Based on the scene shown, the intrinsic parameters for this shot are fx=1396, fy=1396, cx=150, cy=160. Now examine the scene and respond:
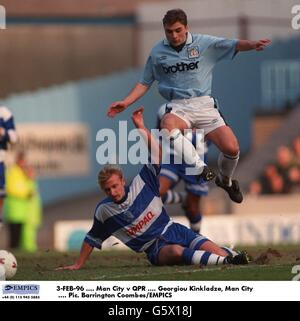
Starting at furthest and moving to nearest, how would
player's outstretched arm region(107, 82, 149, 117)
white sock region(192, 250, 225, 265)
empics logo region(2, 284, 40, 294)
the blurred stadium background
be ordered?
the blurred stadium background → white sock region(192, 250, 225, 265) → player's outstretched arm region(107, 82, 149, 117) → empics logo region(2, 284, 40, 294)

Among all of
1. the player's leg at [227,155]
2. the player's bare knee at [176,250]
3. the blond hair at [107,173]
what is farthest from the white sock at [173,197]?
Answer: the blond hair at [107,173]

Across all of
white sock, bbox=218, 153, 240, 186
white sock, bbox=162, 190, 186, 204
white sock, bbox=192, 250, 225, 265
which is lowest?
white sock, bbox=192, 250, 225, 265

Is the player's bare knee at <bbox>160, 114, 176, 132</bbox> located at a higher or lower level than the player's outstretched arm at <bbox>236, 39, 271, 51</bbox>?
lower

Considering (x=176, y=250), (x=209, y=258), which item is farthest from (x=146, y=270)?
(x=209, y=258)

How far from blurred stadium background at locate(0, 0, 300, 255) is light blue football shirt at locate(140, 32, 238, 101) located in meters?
7.52

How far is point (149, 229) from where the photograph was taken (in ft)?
39.9

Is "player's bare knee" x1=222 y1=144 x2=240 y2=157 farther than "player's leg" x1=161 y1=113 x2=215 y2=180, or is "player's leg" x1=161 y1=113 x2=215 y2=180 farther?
"player's bare knee" x1=222 y1=144 x2=240 y2=157

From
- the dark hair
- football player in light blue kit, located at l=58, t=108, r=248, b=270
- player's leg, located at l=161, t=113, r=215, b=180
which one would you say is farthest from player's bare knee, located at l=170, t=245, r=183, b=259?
the dark hair

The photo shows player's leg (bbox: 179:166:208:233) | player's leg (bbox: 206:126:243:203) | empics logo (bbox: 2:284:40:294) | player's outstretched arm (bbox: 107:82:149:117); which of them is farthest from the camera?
player's leg (bbox: 179:166:208:233)

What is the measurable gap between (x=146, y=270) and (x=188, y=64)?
72.6 inches

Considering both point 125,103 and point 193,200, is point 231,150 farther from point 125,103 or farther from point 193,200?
point 193,200

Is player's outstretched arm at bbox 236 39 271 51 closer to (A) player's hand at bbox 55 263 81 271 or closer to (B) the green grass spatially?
(B) the green grass
